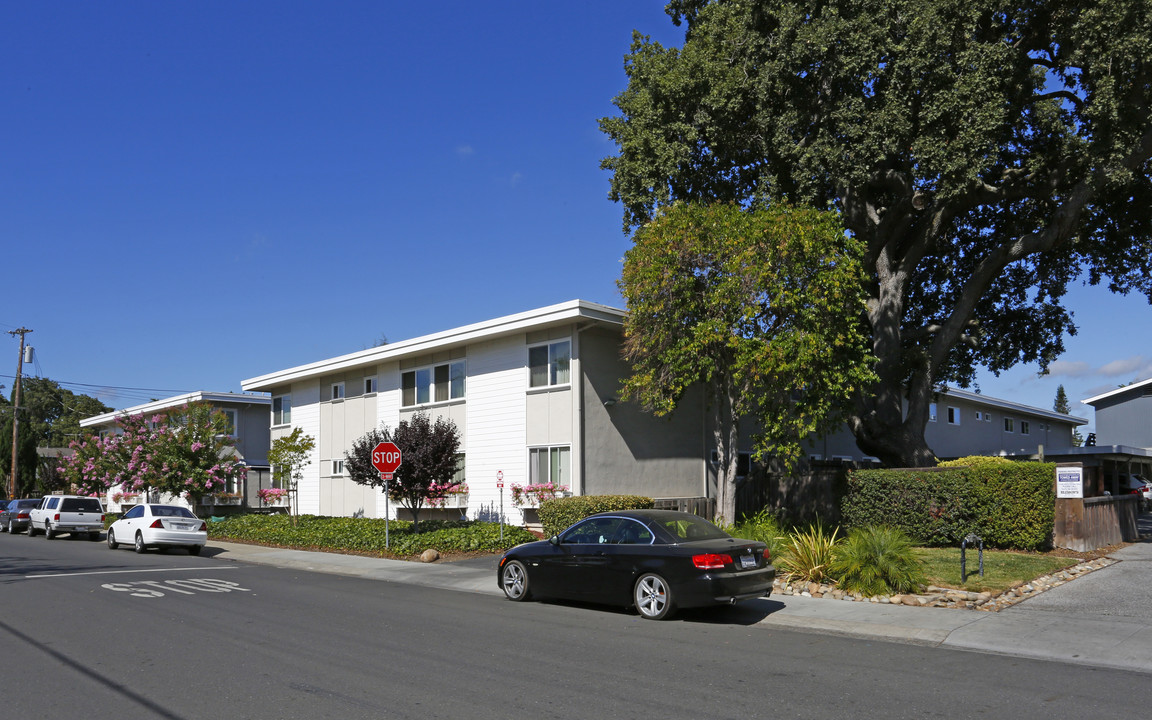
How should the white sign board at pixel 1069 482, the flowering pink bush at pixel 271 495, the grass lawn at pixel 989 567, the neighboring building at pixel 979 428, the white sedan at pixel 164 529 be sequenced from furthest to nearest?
the neighboring building at pixel 979 428
the flowering pink bush at pixel 271 495
the white sedan at pixel 164 529
the white sign board at pixel 1069 482
the grass lawn at pixel 989 567

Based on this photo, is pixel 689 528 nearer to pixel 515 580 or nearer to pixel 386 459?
pixel 515 580

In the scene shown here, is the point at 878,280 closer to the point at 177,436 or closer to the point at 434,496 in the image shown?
the point at 434,496

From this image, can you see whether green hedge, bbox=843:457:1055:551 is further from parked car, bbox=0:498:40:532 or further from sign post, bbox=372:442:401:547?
parked car, bbox=0:498:40:532

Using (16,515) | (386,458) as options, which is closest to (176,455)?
Answer: (16,515)

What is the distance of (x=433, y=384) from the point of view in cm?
2752

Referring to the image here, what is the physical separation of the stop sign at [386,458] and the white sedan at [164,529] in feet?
21.2

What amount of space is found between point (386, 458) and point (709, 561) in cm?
1182

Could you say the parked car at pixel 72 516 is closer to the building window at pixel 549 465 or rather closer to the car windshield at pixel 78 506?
the car windshield at pixel 78 506

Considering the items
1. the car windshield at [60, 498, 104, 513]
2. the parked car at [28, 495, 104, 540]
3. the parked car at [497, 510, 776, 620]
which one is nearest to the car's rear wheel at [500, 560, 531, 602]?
the parked car at [497, 510, 776, 620]

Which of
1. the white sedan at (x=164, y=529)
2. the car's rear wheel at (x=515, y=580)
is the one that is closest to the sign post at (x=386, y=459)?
the white sedan at (x=164, y=529)

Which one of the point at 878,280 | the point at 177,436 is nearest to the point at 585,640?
the point at 878,280

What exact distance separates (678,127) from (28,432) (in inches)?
2165

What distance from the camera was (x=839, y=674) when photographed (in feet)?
27.1

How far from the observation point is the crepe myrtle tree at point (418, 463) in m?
23.2
